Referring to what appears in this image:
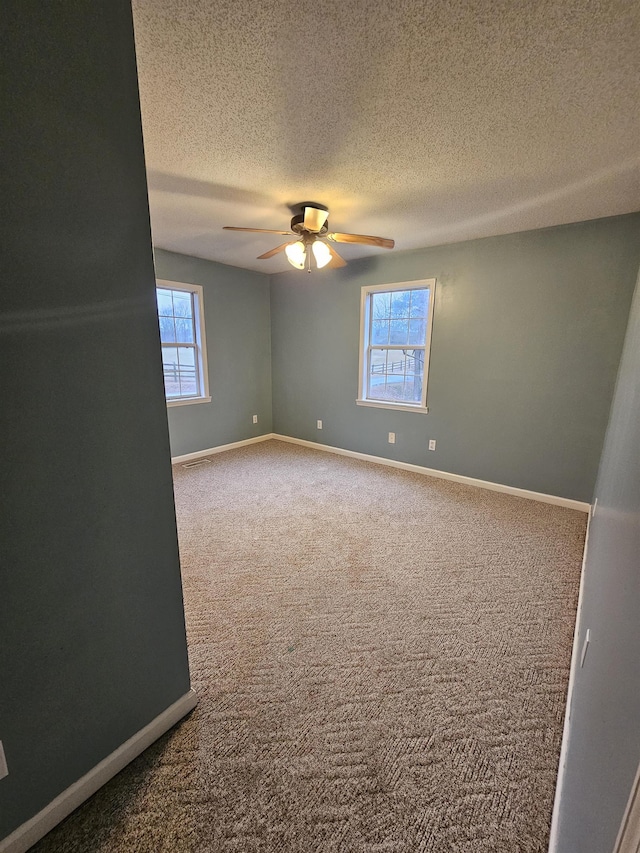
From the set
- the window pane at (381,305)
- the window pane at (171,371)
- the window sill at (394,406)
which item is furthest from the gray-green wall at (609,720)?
the window pane at (171,371)

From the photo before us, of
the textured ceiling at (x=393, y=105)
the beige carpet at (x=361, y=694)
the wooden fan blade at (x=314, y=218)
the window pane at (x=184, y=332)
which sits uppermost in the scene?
the textured ceiling at (x=393, y=105)

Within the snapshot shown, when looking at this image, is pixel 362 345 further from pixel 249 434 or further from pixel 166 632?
pixel 166 632

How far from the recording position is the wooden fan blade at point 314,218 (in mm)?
2480

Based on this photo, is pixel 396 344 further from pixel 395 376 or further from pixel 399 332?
pixel 395 376

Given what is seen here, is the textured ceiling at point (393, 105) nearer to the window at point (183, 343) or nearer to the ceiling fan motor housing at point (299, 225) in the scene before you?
the ceiling fan motor housing at point (299, 225)

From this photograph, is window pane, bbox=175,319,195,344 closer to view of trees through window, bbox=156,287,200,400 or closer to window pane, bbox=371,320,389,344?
view of trees through window, bbox=156,287,200,400

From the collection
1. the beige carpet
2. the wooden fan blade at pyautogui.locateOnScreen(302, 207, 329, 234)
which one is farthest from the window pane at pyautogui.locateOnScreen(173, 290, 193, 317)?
the beige carpet

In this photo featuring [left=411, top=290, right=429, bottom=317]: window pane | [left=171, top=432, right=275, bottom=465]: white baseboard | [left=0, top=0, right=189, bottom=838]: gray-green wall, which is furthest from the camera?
[left=171, top=432, right=275, bottom=465]: white baseboard

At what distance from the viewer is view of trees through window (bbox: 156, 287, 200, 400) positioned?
13.3 feet

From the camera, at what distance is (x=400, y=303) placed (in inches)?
157

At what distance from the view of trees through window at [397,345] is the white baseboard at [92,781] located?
346 cm

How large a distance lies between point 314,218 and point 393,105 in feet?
3.37

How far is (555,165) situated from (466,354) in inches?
68.3

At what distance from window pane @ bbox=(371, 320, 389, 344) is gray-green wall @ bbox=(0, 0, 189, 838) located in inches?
133
